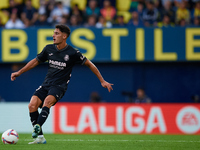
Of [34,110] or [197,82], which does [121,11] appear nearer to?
[197,82]

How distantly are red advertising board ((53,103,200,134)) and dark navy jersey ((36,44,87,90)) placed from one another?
537 centimetres

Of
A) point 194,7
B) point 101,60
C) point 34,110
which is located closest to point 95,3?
point 101,60

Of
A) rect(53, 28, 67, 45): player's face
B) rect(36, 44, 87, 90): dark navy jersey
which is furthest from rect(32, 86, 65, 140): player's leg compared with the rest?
rect(53, 28, 67, 45): player's face

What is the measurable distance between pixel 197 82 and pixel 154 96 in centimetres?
168

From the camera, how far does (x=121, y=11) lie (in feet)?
52.5

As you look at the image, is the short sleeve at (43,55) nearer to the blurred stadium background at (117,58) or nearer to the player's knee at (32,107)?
the player's knee at (32,107)

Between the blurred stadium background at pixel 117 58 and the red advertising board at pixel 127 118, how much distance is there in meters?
0.03

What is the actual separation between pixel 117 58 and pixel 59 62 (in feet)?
25.0

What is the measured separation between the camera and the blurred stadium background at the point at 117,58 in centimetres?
1305

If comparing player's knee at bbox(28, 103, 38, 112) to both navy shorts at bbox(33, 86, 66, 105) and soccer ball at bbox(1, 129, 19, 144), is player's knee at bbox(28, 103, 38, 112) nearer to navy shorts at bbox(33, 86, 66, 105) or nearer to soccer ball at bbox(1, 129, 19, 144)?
navy shorts at bbox(33, 86, 66, 105)

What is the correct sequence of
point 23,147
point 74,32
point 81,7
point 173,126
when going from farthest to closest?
point 81,7 → point 74,32 → point 173,126 → point 23,147

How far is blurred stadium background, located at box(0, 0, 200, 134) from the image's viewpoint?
1305cm

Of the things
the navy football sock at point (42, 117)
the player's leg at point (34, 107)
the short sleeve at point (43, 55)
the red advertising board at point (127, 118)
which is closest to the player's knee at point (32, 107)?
the player's leg at point (34, 107)

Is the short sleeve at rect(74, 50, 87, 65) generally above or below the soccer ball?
above
